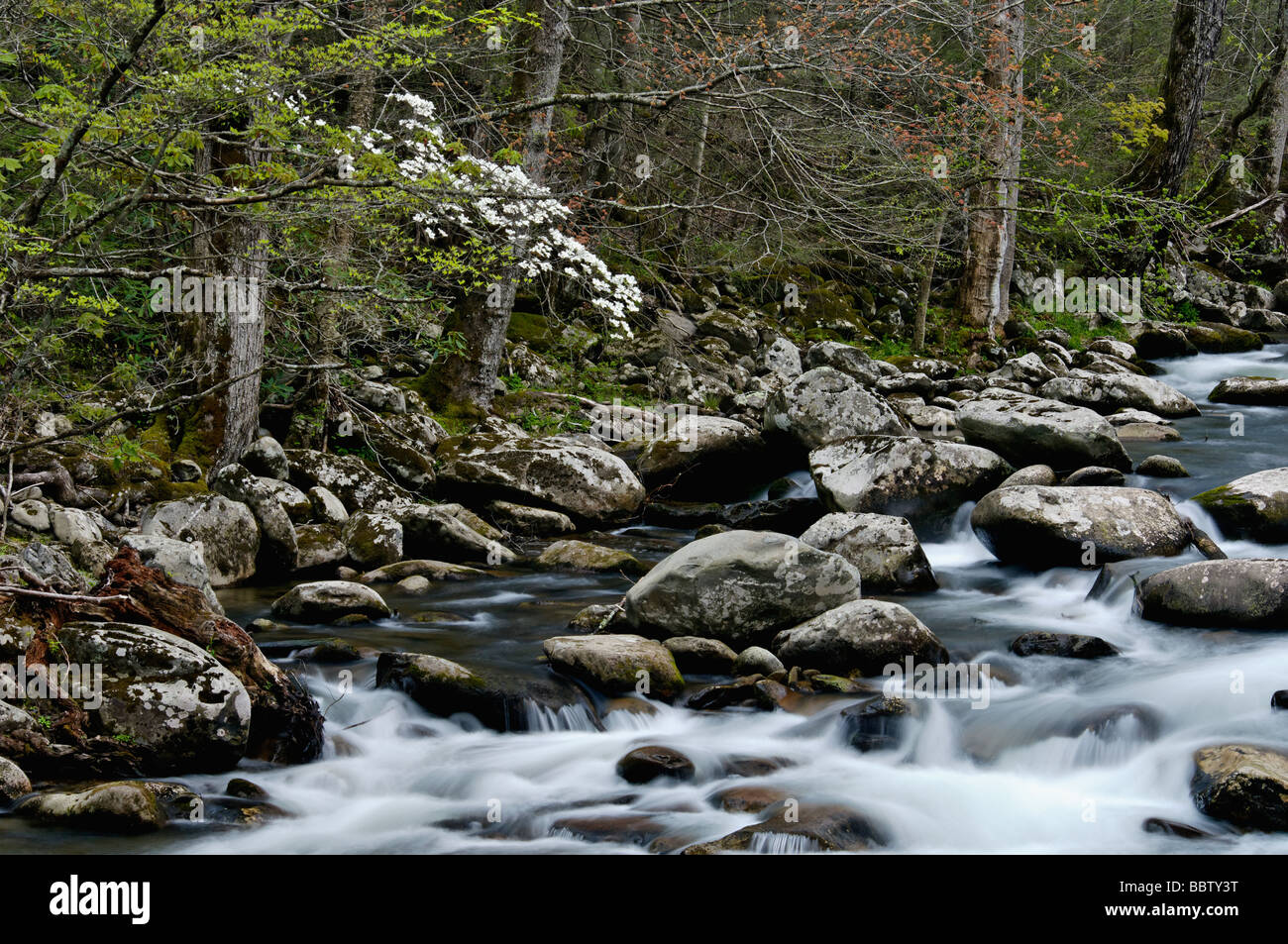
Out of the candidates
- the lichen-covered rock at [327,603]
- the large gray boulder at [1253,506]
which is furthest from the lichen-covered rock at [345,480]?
the large gray boulder at [1253,506]

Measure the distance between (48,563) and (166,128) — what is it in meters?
2.30

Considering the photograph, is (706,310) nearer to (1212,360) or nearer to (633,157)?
(633,157)

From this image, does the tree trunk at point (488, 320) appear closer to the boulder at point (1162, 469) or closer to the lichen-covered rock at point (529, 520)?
the lichen-covered rock at point (529, 520)

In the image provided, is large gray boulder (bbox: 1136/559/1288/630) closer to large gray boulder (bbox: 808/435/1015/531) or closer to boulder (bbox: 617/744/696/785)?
large gray boulder (bbox: 808/435/1015/531)

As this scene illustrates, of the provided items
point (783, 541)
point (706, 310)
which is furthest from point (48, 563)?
point (706, 310)

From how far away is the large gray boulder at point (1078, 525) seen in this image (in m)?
7.41

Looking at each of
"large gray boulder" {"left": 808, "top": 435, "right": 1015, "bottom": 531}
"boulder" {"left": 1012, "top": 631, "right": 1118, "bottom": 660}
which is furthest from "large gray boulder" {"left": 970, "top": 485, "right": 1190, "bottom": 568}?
"boulder" {"left": 1012, "top": 631, "right": 1118, "bottom": 660}

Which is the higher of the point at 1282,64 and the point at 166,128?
the point at 1282,64

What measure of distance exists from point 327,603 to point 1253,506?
6.85 meters

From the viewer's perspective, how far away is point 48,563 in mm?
5090

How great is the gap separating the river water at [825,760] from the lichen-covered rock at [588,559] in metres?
1.40

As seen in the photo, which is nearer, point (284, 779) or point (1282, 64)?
point (284, 779)

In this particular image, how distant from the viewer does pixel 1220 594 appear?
20.3 ft
